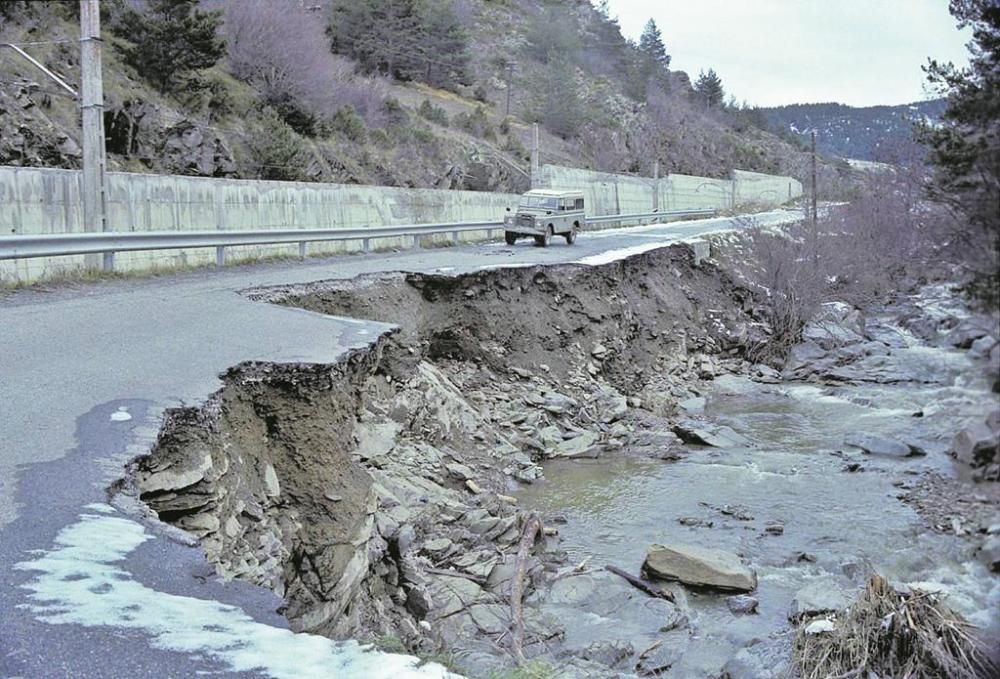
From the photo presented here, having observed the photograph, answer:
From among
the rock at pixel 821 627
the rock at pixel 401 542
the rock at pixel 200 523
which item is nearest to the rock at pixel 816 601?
the rock at pixel 821 627

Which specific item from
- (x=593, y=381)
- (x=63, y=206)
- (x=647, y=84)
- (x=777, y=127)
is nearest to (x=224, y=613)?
(x=63, y=206)

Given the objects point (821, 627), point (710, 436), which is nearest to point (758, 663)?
point (821, 627)

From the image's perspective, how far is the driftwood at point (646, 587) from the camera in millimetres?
9211

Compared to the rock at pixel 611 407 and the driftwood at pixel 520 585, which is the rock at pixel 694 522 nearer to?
the driftwood at pixel 520 585

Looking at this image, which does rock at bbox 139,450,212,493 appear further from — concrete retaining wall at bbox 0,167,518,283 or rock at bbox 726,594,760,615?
concrete retaining wall at bbox 0,167,518,283

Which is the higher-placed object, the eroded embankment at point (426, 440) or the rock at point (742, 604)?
the eroded embankment at point (426, 440)

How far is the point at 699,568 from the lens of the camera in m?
9.60

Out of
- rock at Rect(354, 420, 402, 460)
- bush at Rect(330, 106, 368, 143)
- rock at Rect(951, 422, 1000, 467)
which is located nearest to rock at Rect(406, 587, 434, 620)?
rock at Rect(354, 420, 402, 460)

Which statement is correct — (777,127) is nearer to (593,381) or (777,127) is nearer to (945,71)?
(593,381)

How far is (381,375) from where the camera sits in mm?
12055

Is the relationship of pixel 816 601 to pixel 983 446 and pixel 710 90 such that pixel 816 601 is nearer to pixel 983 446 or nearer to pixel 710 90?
pixel 983 446

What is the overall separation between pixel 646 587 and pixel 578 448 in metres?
5.57

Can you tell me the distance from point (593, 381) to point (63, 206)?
10.6 m

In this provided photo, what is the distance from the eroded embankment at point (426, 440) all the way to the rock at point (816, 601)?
1.21 metres
